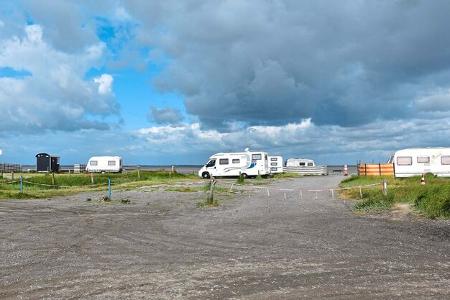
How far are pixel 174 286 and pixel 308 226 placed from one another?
25.3 ft

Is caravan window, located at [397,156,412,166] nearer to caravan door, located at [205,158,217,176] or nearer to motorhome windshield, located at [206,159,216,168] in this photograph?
caravan door, located at [205,158,217,176]

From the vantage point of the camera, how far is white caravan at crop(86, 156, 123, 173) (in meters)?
72.3

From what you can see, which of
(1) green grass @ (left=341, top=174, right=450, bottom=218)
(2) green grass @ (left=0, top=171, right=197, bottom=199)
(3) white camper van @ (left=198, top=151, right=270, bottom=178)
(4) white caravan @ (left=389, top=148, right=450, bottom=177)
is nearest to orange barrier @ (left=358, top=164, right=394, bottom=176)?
(4) white caravan @ (left=389, top=148, right=450, bottom=177)

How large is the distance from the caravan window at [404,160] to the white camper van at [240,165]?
14323 millimetres

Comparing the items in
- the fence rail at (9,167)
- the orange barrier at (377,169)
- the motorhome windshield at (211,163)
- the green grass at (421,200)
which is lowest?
the green grass at (421,200)

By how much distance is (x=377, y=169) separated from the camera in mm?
46906

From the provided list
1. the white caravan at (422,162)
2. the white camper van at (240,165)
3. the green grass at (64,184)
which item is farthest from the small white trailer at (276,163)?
the white caravan at (422,162)

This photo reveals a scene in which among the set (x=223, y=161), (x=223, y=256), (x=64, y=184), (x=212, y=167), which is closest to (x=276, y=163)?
(x=223, y=161)

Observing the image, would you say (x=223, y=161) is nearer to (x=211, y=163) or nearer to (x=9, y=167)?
(x=211, y=163)

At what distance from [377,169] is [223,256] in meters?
39.3

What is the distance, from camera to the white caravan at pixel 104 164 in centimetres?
7231

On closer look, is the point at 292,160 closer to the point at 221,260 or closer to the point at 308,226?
the point at 308,226

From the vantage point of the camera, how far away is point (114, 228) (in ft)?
47.8

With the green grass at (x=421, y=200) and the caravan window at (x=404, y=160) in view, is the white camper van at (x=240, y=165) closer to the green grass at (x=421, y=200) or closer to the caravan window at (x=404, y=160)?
the caravan window at (x=404, y=160)
